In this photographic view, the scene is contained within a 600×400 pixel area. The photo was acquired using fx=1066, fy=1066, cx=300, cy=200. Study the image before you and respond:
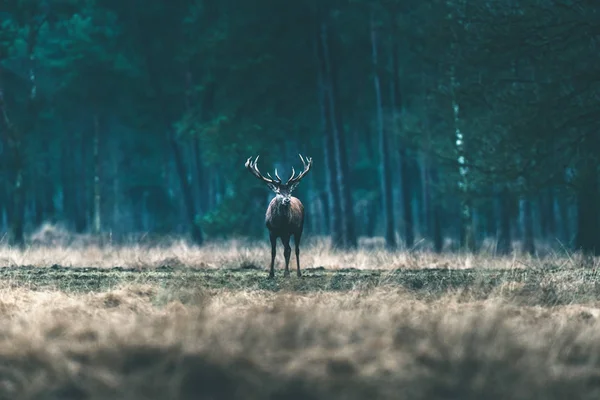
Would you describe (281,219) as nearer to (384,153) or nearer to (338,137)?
(338,137)

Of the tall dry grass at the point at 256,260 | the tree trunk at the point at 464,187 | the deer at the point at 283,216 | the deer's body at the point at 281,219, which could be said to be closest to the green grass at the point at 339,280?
the deer at the point at 283,216

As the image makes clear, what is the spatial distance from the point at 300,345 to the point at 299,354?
1.00 feet

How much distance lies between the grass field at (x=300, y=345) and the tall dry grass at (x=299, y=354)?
→ 0.01 m

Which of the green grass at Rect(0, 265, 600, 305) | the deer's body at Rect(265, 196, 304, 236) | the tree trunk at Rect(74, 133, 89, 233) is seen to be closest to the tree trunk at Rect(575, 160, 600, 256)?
the green grass at Rect(0, 265, 600, 305)

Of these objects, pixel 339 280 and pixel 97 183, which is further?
pixel 97 183

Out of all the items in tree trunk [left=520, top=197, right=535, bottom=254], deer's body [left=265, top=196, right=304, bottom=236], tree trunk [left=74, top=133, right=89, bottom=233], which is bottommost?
tree trunk [left=520, top=197, right=535, bottom=254]

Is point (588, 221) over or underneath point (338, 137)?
underneath

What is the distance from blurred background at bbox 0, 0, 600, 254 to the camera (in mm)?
22156

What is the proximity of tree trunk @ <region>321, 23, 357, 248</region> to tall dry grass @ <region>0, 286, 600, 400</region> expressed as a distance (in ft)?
70.7

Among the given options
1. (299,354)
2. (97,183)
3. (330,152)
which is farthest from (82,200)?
(299,354)

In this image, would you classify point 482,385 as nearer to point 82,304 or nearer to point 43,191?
point 82,304

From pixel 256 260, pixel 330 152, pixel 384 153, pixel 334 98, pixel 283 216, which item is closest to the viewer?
pixel 283 216

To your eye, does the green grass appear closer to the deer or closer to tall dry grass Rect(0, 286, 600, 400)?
the deer

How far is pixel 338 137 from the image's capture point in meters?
31.9
